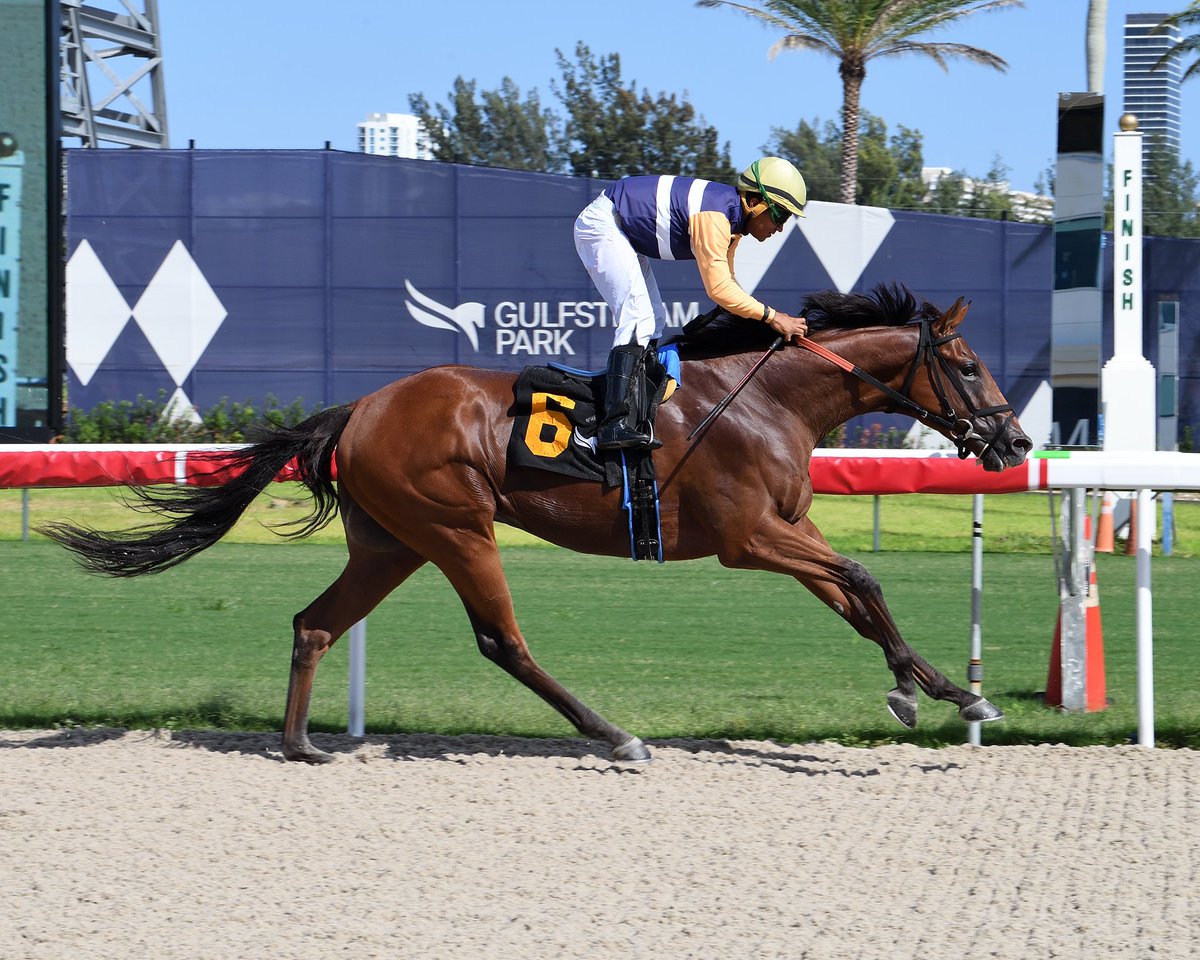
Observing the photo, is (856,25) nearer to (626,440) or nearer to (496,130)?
(626,440)

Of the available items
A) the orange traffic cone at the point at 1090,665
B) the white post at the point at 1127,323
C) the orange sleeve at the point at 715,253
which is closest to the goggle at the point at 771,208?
the orange sleeve at the point at 715,253

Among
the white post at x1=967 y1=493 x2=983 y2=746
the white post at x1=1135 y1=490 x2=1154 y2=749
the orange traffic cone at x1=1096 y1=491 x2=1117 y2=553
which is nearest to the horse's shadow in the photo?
the white post at x1=967 y1=493 x2=983 y2=746

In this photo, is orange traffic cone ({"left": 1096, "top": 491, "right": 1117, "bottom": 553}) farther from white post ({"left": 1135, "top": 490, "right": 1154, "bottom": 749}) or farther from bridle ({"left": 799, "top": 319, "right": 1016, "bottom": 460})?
bridle ({"left": 799, "top": 319, "right": 1016, "bottom": 460})

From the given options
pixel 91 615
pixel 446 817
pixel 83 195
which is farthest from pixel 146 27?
pixel 446 817

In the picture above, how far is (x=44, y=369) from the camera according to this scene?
13305 mm

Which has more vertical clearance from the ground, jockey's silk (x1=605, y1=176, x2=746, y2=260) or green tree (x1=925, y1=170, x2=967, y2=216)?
green tree (x1=925, y1=170, x2=967, y2=216)

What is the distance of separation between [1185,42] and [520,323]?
1242 cm

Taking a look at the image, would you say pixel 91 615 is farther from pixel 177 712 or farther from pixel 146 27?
pixel 146 27

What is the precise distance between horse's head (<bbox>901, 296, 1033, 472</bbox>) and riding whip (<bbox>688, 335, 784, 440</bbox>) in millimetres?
503

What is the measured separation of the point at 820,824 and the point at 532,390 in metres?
1.85

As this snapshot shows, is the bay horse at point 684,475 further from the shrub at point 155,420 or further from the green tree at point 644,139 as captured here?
the green tree at point 644,139

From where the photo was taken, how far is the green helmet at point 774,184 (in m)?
5.04

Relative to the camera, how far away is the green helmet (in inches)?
199

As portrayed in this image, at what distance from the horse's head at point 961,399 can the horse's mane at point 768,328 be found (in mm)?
154
